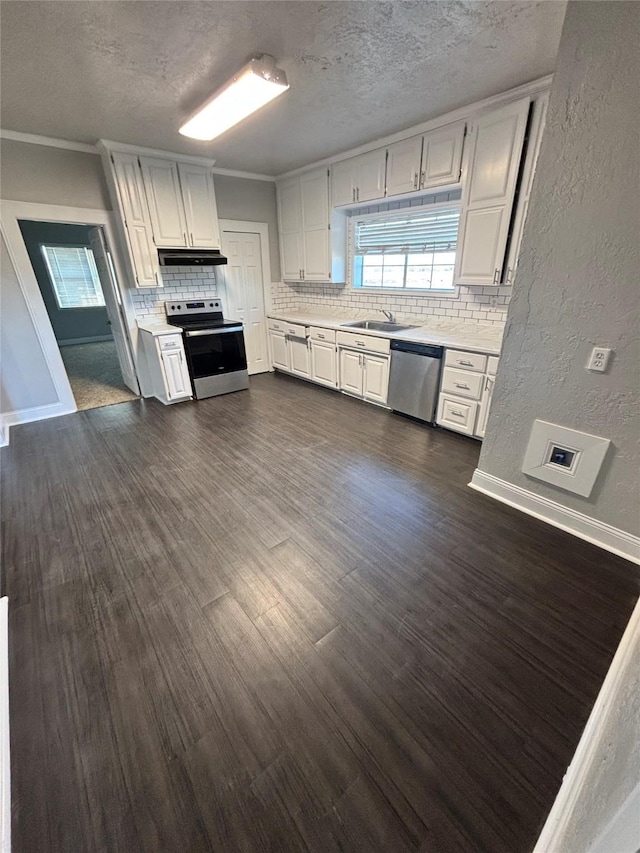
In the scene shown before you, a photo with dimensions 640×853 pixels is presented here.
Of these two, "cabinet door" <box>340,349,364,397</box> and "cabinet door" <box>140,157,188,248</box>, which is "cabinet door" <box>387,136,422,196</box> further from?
"cabinet door" <box>140,157,188,248</box>

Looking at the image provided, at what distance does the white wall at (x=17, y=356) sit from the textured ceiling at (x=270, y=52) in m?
1.38

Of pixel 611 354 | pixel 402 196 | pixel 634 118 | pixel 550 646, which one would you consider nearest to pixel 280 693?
pixel 550 646

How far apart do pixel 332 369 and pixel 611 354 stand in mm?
2944

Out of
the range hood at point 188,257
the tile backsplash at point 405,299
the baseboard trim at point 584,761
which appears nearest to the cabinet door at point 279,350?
the tile backsplash at point 405,299

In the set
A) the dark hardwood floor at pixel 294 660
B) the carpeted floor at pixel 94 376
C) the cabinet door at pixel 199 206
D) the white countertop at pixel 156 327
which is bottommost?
the dark hardwood floor at pixel 294 660

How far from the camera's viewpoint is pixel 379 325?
13.9ft

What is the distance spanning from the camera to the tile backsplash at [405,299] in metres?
3.28

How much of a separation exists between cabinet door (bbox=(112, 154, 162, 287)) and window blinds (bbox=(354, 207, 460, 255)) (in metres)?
2.43

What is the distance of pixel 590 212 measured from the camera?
166 centimetres

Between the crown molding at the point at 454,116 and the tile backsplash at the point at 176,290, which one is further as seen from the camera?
the tile backsplash at the point at 176,290

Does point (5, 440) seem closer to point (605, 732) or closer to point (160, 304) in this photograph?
point (160, 304)

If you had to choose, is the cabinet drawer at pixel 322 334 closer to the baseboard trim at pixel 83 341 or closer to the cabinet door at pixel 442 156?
the cabinet door at pixel 442 156

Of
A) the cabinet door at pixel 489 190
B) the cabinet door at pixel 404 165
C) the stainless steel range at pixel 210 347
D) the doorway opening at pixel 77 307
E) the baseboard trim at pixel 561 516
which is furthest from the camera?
the doorway opening at pixel 77 307

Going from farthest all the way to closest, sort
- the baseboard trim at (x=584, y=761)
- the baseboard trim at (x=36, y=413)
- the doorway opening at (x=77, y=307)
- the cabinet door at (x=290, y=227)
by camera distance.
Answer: the doorway opening at (x=77, y=307), the cabinet door at (x=290, y=227), the baseboard trim at (x=36, y=413), the baseboard trim at (x=584, y=761)
